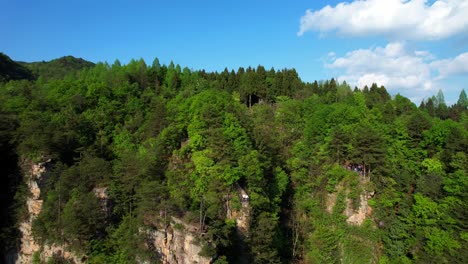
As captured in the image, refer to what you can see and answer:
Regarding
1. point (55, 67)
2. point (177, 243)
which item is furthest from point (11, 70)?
point (177, 243)

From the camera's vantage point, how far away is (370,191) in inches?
1743

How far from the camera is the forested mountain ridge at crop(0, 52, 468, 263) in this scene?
3438 cm

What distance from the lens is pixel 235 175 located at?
34.1 m

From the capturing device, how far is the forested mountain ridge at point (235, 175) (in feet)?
113

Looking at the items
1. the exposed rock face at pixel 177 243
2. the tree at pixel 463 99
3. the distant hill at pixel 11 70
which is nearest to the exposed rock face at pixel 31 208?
the exposed rock face at pixel 177 243

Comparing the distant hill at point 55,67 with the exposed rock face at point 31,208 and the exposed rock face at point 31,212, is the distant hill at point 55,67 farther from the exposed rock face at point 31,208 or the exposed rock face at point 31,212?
the exposed rock face at point 31,212

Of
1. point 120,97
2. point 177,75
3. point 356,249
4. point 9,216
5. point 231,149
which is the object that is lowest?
point 356,249

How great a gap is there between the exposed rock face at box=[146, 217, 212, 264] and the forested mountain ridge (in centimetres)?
65

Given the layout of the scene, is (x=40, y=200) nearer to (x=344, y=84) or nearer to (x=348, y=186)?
(x=348, y=186)

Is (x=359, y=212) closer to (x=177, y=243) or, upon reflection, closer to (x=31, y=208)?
(x=177, y=243)

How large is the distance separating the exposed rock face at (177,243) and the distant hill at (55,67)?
75.7 m

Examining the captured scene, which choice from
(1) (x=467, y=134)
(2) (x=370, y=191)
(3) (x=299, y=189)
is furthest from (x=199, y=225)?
(1) (x=467, y=134)

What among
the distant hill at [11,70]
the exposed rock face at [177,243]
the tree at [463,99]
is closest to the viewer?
the exposed rock face at [177,243]

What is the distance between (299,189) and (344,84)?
54.7 metres
